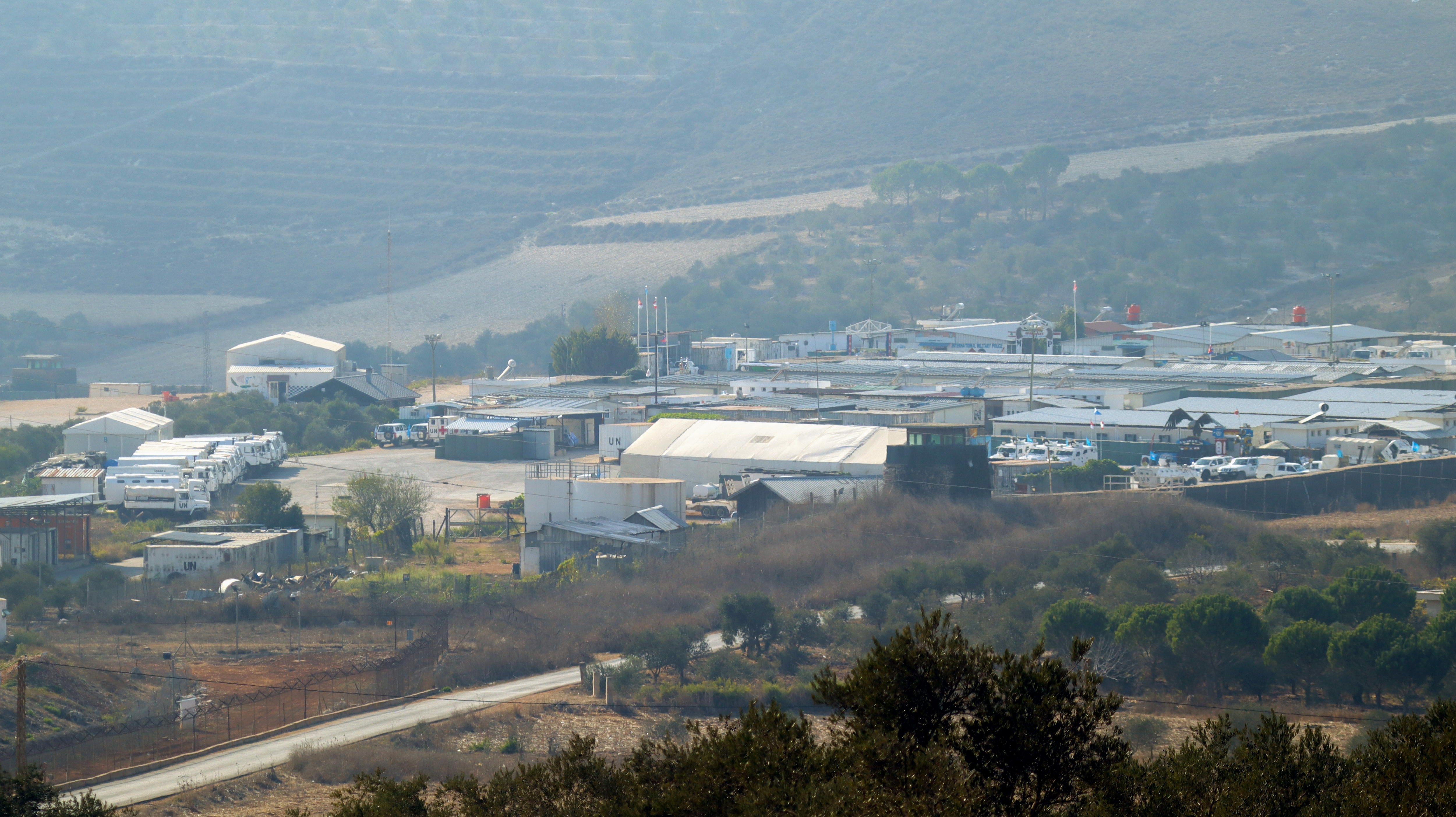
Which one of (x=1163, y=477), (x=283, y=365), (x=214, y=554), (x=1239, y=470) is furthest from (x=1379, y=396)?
(x=283, y=365)

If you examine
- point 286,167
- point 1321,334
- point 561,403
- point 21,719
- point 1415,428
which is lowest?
point 21,719

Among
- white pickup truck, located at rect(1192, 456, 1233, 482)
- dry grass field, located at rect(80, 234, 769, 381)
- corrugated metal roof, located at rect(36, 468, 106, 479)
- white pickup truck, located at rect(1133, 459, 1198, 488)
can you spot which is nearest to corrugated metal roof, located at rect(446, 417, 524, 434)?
corrugated metal roof, located at rect(36, 468, 106, 479)

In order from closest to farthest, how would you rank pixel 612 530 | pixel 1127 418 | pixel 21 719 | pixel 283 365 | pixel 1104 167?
pixel 21 719
pixel 612 530
pixel 1127 418
pixel 283 365
pixel 1104 167

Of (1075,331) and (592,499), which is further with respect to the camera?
(1075,331)

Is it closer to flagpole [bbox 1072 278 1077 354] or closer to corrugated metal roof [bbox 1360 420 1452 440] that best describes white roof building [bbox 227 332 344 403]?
flagpole [bbox 1072 278 1077 354]

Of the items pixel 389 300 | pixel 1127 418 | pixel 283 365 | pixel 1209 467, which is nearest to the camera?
pixel 1209 467

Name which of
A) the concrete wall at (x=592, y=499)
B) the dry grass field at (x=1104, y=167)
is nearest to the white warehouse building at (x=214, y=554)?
the concrete wall at (x=592, y=499)

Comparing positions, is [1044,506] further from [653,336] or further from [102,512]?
[653,336]

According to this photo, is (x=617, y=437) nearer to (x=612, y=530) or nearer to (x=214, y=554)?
(x=612, y=530)
